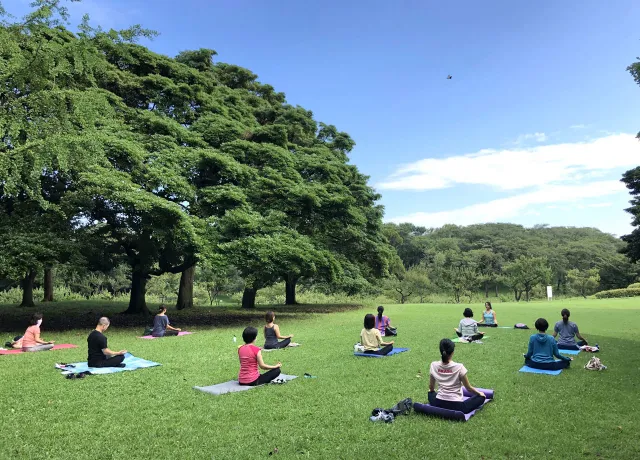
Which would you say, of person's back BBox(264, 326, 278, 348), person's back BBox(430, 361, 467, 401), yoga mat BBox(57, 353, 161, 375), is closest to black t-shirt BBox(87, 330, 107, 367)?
yoga mat BBox(57, 353, 161, 375)

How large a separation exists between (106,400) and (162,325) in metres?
8.38

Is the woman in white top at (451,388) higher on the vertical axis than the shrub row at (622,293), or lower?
higher

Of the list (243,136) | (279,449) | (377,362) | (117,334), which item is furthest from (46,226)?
(279,449)

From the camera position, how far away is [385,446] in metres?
5.24

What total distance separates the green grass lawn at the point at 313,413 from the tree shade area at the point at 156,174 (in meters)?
5.86

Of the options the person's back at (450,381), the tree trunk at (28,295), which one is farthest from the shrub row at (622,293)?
the tree trunk at (28,295)

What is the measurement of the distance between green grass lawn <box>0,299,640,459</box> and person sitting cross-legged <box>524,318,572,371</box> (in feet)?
1.17

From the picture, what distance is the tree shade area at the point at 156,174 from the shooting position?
12031 mm

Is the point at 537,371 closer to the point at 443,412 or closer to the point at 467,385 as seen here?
the point at 467,385

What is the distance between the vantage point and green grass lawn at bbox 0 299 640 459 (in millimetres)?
5199

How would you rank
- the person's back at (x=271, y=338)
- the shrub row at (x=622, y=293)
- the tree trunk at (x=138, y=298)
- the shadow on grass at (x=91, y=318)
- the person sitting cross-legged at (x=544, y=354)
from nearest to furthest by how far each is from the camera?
1. the person sitting cross-legged at (x=544, y=354)
2. the person's back at (x=271, y=338)
3. the shadow on grass at (x=91, y=318)
4. the tree trunk at (x=138, y=298)
5. the shrub row at (x=622, y=293)

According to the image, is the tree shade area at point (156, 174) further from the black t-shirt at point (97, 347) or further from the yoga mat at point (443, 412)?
the yoga mat at point (443, 412)

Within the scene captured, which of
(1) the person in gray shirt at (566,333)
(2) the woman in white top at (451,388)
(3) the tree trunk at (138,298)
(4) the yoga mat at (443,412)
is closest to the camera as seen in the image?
(4) the yoga mat at (443,412)

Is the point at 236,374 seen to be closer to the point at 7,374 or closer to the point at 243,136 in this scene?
the point at 7,374
